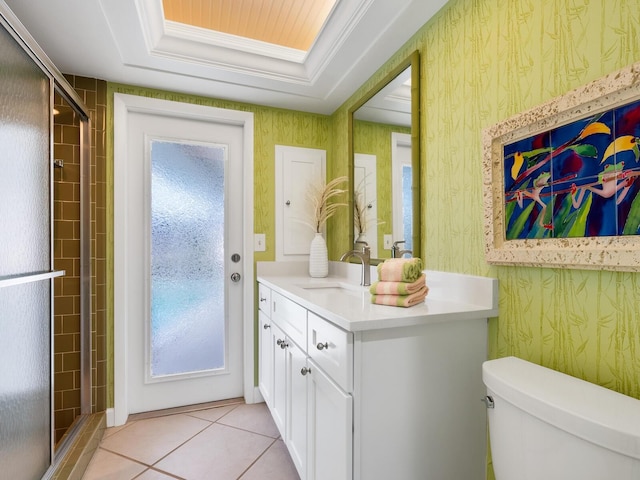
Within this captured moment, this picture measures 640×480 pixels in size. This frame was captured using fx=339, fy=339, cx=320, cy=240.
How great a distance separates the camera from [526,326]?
1104 mm

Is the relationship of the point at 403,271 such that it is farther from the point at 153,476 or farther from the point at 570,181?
the point at 153,476

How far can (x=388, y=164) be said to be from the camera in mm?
1803

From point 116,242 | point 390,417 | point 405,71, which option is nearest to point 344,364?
point 390,417

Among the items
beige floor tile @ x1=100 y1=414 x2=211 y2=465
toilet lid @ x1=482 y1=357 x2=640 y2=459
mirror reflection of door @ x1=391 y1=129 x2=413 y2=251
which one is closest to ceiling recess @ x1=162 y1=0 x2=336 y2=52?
mirror reflection of door @ x1=391 y1=129 x2=413 y2=251

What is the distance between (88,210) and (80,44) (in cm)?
87

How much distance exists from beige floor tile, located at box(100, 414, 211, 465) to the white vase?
1.15 meters

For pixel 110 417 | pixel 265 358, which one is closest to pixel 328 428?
pixel 265 358

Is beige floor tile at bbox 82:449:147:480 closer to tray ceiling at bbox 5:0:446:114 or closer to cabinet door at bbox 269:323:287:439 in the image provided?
cabinet door at bbox 269:323:287:439

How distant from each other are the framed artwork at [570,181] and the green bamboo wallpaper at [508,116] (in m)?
0.06

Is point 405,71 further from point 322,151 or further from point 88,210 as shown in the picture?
point 88,210

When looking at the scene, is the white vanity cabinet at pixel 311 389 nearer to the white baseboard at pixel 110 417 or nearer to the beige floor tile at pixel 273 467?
the beige floor tile at pixel 273 467

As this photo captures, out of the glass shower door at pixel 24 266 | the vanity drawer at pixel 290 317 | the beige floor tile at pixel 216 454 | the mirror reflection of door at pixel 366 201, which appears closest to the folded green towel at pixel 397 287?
the vanity drawer at pixel 290 317

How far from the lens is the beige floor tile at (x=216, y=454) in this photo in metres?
1.65

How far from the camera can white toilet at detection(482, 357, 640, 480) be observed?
0.67 metres
